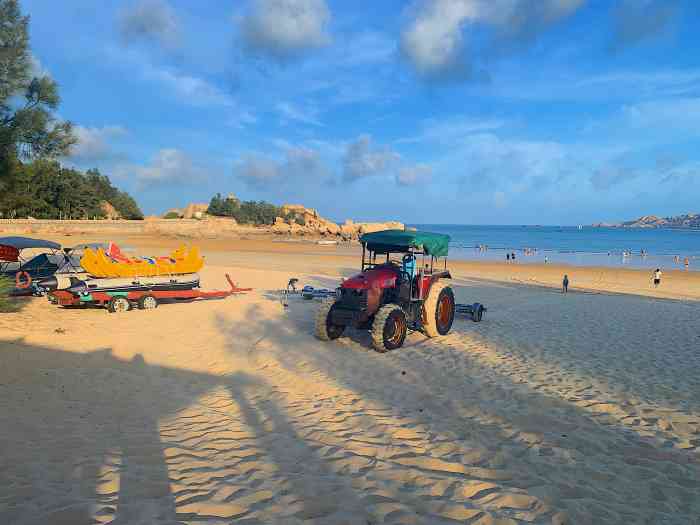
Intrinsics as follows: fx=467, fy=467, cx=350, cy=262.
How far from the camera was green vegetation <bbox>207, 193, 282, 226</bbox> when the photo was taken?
275 feet

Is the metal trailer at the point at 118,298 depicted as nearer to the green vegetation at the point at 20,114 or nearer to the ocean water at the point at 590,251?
the green vegetation at the point at 20,114

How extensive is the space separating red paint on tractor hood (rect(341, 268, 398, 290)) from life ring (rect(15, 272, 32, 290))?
991cm

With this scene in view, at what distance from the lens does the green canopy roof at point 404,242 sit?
8852 millimetres

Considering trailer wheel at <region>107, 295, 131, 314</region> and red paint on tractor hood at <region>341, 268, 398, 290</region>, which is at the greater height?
red paint on tractor hood at <region>341, 268, 398, 290</region>

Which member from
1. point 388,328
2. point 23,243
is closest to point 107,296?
point 23,243

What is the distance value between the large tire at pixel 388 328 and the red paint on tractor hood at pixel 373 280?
19.2 inches

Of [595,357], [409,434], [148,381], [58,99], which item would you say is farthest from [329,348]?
[58,99]

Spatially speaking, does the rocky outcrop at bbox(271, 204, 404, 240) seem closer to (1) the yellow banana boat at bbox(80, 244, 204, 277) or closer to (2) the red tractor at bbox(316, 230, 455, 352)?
(1) the yellow banana boat at bbox(80, 244, 204, 277)

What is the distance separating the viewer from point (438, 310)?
9.59 metres

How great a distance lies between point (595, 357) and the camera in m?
8.16

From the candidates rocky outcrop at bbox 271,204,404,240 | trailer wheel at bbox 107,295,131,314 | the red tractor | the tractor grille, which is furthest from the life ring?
rocky outcrop at bbox 271,204,404,240

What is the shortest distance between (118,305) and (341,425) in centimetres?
851

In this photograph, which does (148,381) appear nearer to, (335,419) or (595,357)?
(335,419)

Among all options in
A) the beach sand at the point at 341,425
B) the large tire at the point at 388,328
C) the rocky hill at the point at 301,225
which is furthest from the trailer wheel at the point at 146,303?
the rocky hill at the point at 301,225
